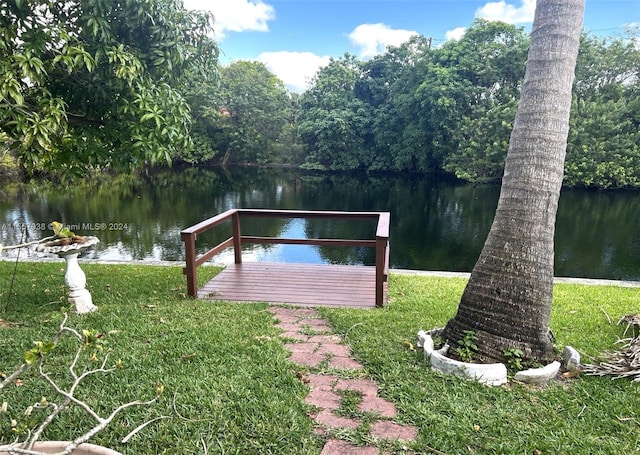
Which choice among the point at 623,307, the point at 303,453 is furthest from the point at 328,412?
the point at 623,307

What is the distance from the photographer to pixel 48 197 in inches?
607

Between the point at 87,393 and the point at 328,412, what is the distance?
1.28m

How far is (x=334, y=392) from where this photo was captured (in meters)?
2.26

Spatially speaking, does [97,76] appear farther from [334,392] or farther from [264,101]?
[264,101]

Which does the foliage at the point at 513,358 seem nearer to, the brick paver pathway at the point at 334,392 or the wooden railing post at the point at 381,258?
the brick paver pathway at the point at 334,392

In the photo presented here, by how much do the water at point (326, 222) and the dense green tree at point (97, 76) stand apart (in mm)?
1273

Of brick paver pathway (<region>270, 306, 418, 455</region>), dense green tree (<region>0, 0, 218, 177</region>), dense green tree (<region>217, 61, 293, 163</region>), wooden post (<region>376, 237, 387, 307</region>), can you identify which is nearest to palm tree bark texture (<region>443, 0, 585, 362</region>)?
brick paver pathway (<region>270, 306, 418, 455</region>)

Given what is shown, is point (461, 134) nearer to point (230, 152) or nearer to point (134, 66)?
point (230, 152)

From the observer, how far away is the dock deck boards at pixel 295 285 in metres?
4.31

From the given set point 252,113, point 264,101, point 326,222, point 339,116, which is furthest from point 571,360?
point 252,113

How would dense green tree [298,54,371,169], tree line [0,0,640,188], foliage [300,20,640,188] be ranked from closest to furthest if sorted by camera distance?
tree line [0,0,640,188] < foliage [300,20,640,188] < dense green tree [298,54,371,169]

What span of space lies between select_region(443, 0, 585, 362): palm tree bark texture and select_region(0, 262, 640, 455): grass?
34cm

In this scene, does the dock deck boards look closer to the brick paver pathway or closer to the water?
the brick paver pathway

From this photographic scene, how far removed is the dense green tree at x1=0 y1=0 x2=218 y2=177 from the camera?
9.62 ft
